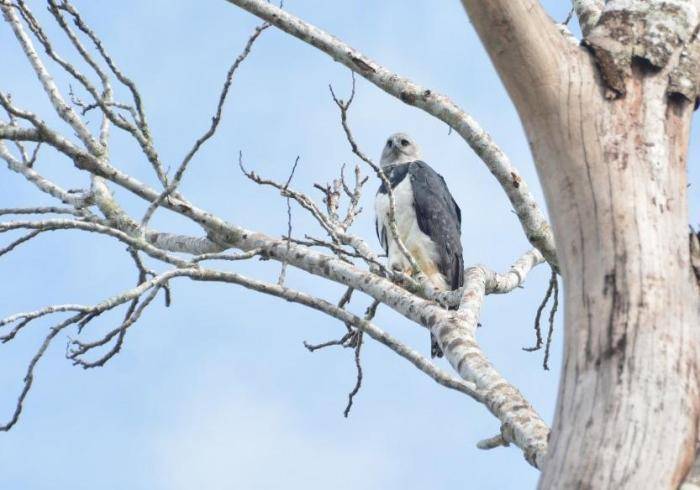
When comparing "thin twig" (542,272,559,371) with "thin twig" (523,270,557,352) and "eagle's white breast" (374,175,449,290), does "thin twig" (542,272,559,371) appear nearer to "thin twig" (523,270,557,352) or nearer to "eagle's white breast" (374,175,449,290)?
"thin twig" (523,270,557,352)

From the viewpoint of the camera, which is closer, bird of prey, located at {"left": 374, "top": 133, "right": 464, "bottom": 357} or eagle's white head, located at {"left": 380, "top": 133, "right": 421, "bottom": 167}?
bird of prey, located at {"left": 374, "top": 133, "right": 464, "bottom": 357}

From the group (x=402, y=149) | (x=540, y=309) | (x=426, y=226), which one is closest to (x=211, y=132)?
(x=540, y=309)

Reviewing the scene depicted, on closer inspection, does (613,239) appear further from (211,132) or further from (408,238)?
(408,238)

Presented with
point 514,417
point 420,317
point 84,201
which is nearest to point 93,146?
point 84,201

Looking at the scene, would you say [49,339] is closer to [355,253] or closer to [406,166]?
[355,253]

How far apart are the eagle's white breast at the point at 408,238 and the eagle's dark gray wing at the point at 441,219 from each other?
0.15 feet

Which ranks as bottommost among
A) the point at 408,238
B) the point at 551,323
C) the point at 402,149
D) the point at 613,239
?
the point at 613,239

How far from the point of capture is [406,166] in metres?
10.5

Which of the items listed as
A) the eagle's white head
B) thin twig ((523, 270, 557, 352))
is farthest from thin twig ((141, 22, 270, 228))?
the eagle's white head

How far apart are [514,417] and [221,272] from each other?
164cm

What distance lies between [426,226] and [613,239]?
690cm

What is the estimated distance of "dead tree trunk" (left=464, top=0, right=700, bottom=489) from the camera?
97.9 inches

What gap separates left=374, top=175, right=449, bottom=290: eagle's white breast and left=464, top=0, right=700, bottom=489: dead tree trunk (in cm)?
625

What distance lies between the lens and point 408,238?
31.8 feet
